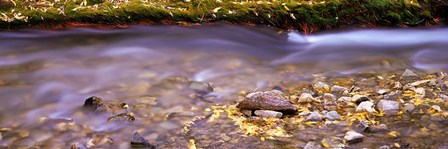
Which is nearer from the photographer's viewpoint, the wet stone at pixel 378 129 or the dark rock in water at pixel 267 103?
the wet stone at pixel 378 129

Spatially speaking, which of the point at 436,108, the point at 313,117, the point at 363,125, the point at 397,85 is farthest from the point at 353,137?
the point at 397,85

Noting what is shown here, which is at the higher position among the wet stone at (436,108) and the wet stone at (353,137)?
the wet stone at (436,108)

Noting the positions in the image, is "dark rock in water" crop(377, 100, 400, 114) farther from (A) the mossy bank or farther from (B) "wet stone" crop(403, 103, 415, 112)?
(A) the mossy bank

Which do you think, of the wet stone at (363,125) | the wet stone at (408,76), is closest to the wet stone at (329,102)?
the wet stone at (363,125)

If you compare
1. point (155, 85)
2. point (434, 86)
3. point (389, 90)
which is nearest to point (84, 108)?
point (155, 85)

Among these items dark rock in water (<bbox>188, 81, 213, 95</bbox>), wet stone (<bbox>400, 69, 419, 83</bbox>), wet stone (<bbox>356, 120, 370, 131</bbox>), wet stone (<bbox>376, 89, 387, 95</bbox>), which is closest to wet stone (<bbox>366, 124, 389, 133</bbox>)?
wet stone (<bbox>356, 120, 370, 131</bbox>)

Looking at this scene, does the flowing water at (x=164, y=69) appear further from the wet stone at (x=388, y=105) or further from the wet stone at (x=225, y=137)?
the wet stone at (x=388, y=105)
